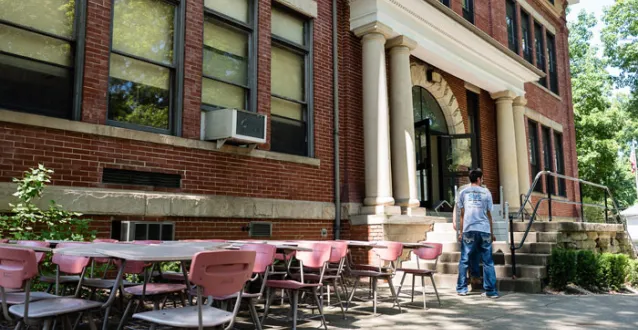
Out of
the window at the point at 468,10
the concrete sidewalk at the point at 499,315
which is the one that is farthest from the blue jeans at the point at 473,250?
the window at the point at 468,10

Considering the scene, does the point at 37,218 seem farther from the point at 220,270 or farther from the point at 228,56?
the point at 228,56

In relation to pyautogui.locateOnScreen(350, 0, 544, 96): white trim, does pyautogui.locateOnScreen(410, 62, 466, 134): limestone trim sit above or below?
below

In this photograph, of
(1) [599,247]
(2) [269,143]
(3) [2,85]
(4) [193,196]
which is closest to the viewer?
(3) [2,85]

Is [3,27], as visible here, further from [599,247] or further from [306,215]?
[599,247]

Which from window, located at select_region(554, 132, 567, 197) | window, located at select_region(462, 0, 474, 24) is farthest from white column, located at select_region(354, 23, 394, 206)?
window, located at select_region(554, 132, 567, 197)

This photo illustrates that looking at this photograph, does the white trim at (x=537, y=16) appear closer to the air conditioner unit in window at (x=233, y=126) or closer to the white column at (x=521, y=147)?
the white column at (x=521, y=147)

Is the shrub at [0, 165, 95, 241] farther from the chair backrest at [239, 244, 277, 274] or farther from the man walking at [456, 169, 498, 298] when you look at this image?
the man walking at [456, 169, 498, 298]

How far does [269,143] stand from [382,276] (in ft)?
11.6

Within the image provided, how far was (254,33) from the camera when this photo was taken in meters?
8.87

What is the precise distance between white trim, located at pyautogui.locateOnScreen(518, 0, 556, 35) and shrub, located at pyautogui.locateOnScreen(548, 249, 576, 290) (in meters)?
11.1

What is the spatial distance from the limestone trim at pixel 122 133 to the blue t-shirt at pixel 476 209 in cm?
308

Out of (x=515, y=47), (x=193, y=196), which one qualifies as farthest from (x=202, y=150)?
(x=515, y=47)

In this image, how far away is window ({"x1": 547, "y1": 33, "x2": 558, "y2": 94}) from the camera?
62.2ft

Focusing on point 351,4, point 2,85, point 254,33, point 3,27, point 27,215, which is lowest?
point 27,215
